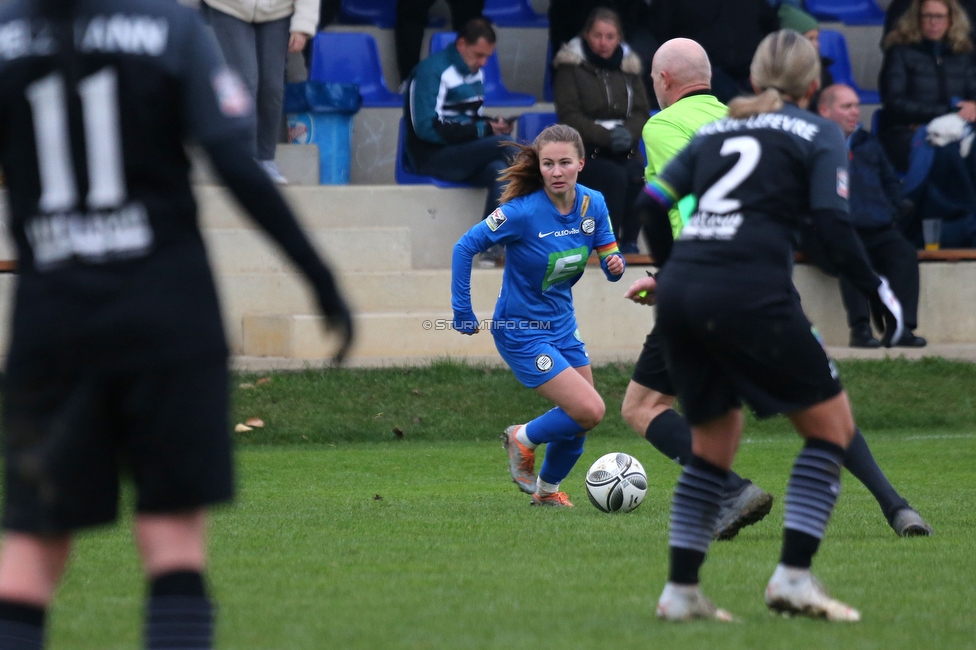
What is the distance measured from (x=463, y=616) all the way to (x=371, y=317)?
8.60 meters

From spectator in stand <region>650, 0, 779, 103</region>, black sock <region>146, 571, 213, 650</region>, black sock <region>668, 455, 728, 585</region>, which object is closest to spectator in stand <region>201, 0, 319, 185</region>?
spectator in stand <region>650, 0, 779, 103</region>

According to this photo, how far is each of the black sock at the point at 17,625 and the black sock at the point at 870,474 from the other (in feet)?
13.9

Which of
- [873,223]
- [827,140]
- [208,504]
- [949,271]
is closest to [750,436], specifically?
[873,223]

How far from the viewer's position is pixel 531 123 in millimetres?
15984

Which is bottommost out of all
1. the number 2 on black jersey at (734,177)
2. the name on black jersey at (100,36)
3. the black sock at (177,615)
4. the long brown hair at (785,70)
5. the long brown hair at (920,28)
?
the long brown hair at (920,28)

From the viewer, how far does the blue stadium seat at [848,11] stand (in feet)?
63.3

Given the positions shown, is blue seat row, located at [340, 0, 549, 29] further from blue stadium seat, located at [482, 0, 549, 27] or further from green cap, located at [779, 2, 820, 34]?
green cap, located at [779, 2, 820, 34]

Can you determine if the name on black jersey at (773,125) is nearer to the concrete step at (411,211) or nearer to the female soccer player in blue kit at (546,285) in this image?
the female soccer player in blue kit at (546,285)

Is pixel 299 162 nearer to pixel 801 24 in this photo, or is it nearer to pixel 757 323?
pixel 801 24

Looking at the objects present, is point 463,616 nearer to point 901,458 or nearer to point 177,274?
point 177,274

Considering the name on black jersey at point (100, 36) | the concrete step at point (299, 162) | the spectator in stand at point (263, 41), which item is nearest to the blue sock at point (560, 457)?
the name on black jersey at point (100, 36)

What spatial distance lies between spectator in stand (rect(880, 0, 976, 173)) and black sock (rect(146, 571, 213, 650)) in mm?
12908

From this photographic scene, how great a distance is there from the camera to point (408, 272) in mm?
13906

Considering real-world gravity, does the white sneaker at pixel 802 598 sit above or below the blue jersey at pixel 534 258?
above
